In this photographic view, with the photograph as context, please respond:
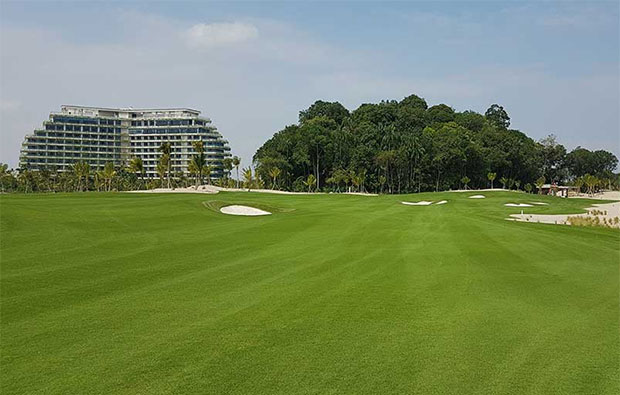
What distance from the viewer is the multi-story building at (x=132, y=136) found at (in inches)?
5753

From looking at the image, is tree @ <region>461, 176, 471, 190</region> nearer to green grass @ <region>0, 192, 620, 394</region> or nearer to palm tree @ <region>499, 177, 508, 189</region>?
palm tree @ <region>499, 177, 508, 189</region>

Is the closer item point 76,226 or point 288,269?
point 288,269

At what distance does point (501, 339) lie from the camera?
6.76 metres

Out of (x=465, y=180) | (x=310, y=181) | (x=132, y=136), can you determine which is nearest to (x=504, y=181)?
(x=465, y=180)

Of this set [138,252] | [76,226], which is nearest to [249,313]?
[138,252]

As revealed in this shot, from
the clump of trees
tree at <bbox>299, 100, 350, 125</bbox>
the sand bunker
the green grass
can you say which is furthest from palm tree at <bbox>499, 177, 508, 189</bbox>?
the green grass

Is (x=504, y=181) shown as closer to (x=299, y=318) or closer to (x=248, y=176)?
(x=248, y=176)

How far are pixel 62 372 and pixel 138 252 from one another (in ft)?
27.4

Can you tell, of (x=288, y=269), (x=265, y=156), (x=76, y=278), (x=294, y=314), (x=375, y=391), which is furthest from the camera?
(x=265, y=156)

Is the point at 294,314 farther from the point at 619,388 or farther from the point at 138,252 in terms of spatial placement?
the point at 138,252

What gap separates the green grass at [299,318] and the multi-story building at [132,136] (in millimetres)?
139278

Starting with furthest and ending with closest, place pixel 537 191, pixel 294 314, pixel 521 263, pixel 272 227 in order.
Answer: pixel 537 191 < pixel 272 227 < pixel 521 263 < pixel 294 314

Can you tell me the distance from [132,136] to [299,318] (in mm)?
159279

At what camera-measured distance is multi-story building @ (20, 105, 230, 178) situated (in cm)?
14612
